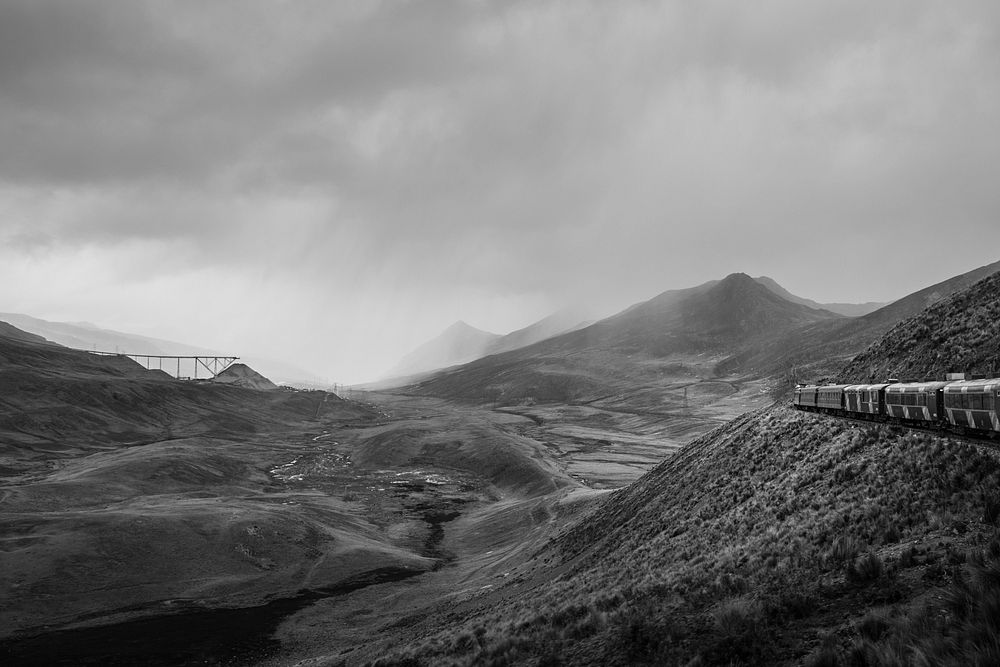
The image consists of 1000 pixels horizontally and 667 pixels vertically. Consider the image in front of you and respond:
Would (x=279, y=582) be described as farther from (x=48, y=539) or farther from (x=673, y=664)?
(x=673, y=664)

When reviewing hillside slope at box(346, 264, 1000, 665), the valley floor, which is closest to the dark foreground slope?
hillside slope at box(346, 264, 1000, 665)

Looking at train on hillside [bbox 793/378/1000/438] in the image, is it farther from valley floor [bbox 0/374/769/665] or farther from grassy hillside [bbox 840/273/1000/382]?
valley floor [bbox 0/374/769/665]

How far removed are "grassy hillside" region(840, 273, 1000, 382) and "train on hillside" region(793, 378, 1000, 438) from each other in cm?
562

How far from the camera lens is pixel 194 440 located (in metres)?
158

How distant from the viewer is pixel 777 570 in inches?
771

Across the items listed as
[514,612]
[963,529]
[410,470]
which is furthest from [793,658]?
[410,470]

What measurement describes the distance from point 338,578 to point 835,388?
5764 centimetres

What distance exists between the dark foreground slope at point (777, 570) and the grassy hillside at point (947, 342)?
8478 mm

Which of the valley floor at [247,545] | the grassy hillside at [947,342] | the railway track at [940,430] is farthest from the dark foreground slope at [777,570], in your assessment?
the valley floor at [247,545]

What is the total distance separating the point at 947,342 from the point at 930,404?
17.6 metres

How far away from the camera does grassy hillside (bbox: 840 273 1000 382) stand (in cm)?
3700

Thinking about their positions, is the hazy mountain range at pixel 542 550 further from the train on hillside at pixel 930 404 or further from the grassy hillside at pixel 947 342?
the train on hillside at pixel 930 404

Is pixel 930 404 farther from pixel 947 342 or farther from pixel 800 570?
pixel 947 342

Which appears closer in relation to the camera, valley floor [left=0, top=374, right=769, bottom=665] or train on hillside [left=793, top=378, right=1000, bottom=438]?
train on hillside [left=793, top=378, right=1000, bottom=438]
